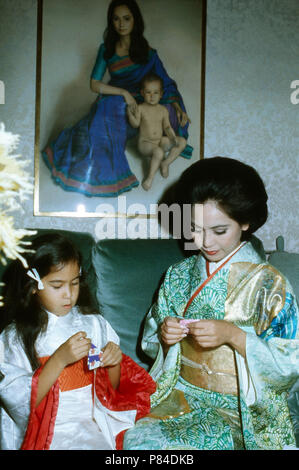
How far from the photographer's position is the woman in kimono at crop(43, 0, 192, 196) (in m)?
2.00

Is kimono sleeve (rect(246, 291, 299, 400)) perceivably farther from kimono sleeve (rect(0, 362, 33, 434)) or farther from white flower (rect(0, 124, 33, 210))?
white flower (rect(0, 124, 33, 210))

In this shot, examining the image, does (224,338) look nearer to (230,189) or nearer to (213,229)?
(213,229)

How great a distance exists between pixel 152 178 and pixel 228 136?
18.3 inches

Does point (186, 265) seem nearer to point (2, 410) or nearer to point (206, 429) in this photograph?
point (206, 429)

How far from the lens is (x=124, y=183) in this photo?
204 centimetres

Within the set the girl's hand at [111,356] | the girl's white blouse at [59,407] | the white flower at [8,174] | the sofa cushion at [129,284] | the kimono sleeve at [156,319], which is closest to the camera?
the white flower at [8,174]

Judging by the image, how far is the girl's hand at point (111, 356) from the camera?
1.26 metres

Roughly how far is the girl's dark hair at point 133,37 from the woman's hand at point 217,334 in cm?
142

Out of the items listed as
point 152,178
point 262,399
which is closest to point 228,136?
point 152,178

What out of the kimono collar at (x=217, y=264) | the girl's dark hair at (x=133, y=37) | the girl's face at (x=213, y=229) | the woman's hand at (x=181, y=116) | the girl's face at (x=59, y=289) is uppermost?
the girl's dark hair at (x=133, y=37)

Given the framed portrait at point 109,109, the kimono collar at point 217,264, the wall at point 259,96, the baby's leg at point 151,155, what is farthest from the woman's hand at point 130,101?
the kimono collar at point 217,264

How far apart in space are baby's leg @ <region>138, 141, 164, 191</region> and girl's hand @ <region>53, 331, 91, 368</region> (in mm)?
1041

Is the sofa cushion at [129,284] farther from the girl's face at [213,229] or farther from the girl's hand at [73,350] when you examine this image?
the girl's hand at [73,350]

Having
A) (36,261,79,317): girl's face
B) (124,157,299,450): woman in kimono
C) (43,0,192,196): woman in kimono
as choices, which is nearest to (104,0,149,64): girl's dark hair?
(43,0,192,196): woman in kimono
